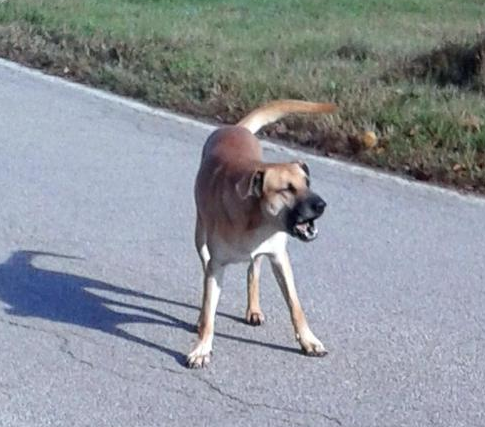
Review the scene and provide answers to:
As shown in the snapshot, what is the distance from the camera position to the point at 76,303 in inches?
299

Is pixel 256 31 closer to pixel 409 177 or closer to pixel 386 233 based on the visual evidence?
pixel 409 177

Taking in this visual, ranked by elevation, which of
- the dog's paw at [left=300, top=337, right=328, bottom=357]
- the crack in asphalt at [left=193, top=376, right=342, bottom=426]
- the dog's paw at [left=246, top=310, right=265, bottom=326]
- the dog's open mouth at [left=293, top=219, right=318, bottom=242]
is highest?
the dog's open mouth at [left=293, top=219, right=318, bottom=242]

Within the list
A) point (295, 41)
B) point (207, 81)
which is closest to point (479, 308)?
point (207, 81)

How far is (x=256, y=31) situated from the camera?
686 inches

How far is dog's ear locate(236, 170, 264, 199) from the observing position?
21.1 ft

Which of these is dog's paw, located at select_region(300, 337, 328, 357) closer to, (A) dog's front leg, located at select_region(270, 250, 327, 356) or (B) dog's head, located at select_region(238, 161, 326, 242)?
(A) dog's front leg, located at select_region(270, 250, 327, 356)

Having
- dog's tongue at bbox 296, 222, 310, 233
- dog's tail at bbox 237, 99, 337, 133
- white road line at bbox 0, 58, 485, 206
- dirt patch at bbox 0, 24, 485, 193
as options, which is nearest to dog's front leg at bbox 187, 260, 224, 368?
dog's tongue at bbox 296, 222, 310, 233

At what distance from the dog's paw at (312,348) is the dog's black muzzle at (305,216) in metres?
0.63

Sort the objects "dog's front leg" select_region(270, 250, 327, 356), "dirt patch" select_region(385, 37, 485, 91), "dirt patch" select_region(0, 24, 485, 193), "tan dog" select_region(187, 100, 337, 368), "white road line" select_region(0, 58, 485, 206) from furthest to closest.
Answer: "dirt patch" select_region(385, 37, 485, 91)
"dirt patch" select_region(0, 24, 485, 193)
"white road line" select_region(0, 58, 485, 206)
"dog's front leg" select_region(270, 250, 327, 356)
"tan dog" select_region(187, 100, 337, 368)

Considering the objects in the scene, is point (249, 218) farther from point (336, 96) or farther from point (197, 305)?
point (336, 96)

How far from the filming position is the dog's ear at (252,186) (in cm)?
644

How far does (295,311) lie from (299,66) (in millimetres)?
6782

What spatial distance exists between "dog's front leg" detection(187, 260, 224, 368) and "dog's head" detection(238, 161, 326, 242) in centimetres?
47

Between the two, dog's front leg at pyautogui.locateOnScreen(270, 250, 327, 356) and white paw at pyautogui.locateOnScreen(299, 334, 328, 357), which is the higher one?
dog's front leg at pyautogui.locateOnScreen(270, 250, 327, 356)
